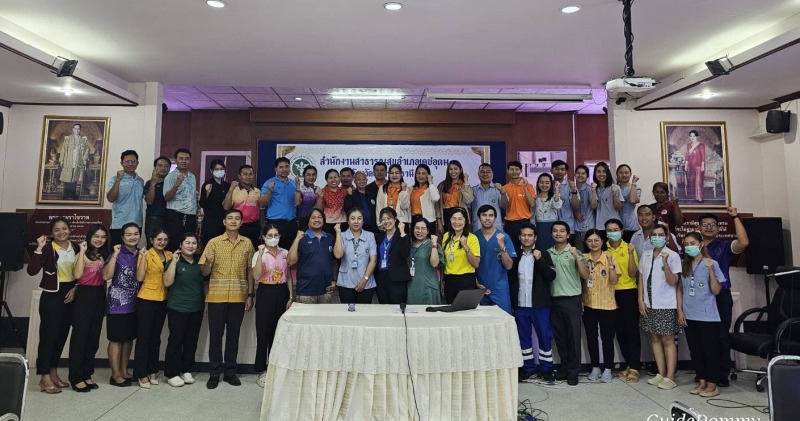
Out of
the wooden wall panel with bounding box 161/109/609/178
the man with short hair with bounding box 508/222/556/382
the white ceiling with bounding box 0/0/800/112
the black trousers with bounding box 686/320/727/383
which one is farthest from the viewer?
the wooden wall panel with bounding box 161/109/609/178

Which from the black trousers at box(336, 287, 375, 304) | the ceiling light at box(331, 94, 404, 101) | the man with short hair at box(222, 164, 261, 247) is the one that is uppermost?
the ceiling light at box(331, 94, 404, 101)

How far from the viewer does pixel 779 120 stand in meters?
5.52

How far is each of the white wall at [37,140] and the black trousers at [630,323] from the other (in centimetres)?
599

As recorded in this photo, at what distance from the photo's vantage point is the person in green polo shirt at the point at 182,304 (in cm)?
423

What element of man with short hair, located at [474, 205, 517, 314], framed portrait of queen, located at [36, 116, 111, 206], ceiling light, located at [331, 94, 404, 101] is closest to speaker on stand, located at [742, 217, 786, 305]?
man with short hair, located at [474, 205, 517, 314]

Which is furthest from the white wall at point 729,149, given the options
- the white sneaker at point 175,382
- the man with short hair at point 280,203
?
the white sneaker at point 175,382

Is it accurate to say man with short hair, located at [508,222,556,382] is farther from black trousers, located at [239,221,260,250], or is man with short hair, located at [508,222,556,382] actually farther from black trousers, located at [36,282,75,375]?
black trousers, located at [36,282,75,375]

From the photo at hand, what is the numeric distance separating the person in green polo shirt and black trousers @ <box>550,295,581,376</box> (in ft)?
11.8

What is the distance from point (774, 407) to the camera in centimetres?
203

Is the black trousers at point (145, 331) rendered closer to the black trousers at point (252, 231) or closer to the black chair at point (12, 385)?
the black trousers at point (252, 231)

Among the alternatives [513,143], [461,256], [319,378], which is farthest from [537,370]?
[513,143]

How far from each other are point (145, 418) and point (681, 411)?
12.0ft

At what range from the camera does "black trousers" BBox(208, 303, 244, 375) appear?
14.0ft

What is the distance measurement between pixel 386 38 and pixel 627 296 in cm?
366
